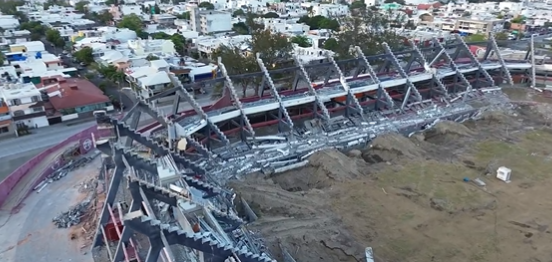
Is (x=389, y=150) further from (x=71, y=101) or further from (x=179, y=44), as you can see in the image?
(x=179, y=44)

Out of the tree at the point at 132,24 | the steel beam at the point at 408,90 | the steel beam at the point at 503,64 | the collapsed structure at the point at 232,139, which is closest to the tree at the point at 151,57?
the collapsed structure at the point at 232,139

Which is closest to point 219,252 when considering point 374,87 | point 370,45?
point 374,87

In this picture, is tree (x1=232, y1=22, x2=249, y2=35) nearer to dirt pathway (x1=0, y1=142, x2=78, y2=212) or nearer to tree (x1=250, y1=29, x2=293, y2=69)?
tree (x1=250, y1=29, x2=293, y2=69)

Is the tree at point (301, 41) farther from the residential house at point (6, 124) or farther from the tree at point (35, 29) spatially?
the tree at point (35, 29)

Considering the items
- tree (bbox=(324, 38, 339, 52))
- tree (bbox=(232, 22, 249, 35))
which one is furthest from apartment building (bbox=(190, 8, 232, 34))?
tree (bbox=(324, 38, 339, 52))

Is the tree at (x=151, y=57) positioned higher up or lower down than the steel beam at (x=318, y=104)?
lower down
